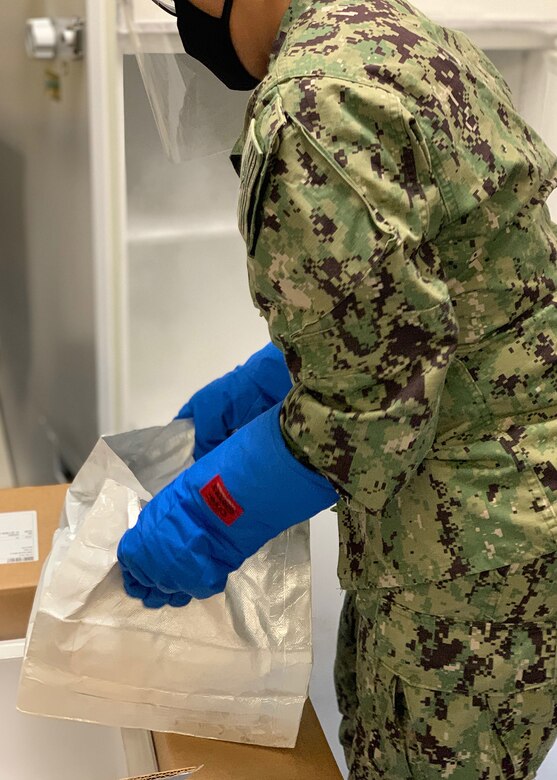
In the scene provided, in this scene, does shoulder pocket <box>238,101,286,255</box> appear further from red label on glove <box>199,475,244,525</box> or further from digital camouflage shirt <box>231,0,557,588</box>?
red label on glove <box>199,475,244,525</box>

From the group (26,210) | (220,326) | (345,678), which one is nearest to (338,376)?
(345,678)

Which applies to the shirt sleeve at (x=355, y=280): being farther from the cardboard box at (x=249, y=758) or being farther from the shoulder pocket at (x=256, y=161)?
the cardboard box at (x=249, y=758)

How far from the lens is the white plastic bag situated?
78 cm

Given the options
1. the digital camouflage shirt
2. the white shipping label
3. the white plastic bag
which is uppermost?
the digital camouflage shirt

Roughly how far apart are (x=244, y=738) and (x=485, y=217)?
22.4 inches

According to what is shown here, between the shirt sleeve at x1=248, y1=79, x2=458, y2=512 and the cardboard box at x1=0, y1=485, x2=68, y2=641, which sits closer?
the shirt sleeve at x1=248, y1=79, x2=458, y2=512

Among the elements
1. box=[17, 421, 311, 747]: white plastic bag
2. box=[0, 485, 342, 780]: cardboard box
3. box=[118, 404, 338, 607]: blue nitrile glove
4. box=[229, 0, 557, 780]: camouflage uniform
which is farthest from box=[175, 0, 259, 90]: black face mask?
box=[0, 485, 342, 780]: cardboard box

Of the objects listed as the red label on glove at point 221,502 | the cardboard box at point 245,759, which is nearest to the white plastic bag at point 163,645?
the cardboard box at point 245,759

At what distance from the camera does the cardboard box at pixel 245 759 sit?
82 centimetres

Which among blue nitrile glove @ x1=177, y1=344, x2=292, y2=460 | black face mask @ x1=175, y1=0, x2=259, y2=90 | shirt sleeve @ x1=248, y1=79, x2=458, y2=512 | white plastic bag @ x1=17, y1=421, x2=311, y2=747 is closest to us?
shirt sleeve @ x1=248, y1=79, x2=458, y2=512

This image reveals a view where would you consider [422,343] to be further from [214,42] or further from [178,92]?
[178,92]

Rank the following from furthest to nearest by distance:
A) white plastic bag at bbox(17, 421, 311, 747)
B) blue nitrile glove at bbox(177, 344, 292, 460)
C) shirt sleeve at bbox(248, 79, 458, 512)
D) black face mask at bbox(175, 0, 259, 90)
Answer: blue nitrile glove at bbox(177, 344, 292, 460), white plastic bag at bbox(17, 421, 311, 747), black face mask at bbox(175, 0, 259, 90), shirt sleeve at bbox(248, 79, 458, 512)

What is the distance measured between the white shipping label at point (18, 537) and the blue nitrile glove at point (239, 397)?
0.26m

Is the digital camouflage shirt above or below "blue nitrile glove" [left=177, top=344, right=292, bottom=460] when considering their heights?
above
